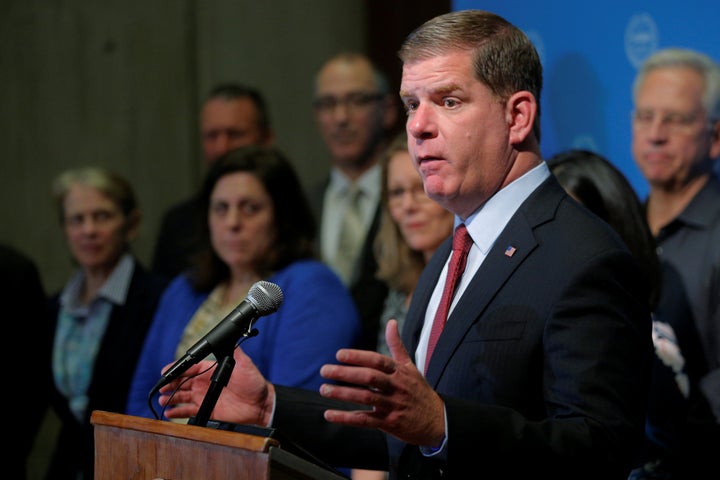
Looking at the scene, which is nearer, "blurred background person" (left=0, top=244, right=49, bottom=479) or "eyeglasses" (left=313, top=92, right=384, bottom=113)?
"blurred background person" (left=0, top=244, right=49, bottom=479)

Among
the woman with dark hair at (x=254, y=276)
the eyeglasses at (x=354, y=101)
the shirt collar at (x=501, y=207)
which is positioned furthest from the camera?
the eyeglasses at (x=354, y=101)

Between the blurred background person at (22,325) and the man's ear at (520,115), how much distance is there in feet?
8.36

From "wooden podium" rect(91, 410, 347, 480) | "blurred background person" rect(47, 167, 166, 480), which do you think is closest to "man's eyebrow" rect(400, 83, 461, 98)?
"wooden podium" rect(91, 410, 347, 480)

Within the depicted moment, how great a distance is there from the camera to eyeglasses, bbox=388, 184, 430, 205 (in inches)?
143

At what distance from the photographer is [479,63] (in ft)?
6.79

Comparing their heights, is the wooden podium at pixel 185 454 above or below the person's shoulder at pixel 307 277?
below

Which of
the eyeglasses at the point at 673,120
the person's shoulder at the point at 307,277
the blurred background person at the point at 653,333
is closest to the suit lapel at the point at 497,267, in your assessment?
the blurred background person at the point at 653,333

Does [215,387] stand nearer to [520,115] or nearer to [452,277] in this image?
[452,277]

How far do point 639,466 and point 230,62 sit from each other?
386cm

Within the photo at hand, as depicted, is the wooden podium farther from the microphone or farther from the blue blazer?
the blue blazer

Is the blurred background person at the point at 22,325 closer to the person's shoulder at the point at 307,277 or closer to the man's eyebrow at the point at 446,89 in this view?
the person's shoulder at the point at 307,277

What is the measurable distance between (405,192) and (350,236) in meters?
0.86

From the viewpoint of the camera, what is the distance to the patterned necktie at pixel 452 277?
2.13 metres

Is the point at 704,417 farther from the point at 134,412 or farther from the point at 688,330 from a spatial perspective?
the point at 134,412
